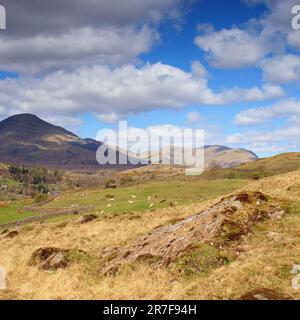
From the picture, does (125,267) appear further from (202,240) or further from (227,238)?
(227,238)

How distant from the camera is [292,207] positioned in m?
25.8

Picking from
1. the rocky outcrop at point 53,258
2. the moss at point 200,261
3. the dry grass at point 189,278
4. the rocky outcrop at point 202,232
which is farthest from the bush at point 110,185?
the moss at point 200,261

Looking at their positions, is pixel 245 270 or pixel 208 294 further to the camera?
pixel 245 270

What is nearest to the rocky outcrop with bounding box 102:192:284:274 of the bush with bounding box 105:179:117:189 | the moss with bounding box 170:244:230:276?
the moss with bounding box 170:244:230:276

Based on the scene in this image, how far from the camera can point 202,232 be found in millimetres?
22828

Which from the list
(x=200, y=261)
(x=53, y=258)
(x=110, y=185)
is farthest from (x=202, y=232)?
(x=110, y=185)

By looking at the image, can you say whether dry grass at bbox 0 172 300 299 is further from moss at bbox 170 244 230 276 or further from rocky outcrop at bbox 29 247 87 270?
rocky outcrop at bbox 29 247 87 270

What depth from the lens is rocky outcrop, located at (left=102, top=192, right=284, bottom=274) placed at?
21453 millimetres

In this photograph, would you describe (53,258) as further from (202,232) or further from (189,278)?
(189,278)

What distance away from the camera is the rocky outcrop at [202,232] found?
21453 millimetres

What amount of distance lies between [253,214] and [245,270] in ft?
26.9

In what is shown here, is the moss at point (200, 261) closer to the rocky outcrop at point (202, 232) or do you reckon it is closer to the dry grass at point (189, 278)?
the dry grass at point (189, 278)

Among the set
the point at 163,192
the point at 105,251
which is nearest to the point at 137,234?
the point at 105,251
